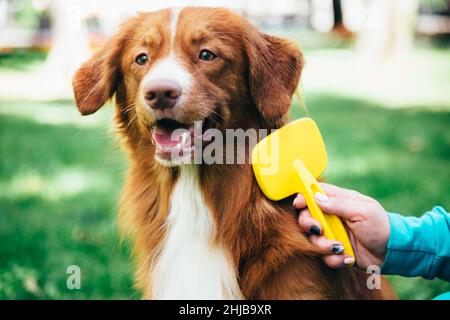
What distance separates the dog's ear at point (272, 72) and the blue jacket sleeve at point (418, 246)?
849 millimetres

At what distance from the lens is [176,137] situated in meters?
3.02

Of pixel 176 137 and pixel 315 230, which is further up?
pixel 176 137

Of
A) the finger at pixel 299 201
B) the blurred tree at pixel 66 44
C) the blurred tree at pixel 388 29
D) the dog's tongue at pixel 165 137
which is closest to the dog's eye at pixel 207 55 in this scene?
the dog's tongue at pixel 165 137

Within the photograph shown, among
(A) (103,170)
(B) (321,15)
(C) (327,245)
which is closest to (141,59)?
(C) (327,245)

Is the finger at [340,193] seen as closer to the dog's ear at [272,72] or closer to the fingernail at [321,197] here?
the fingernail at [321,197]

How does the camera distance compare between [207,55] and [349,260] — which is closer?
[349,260]

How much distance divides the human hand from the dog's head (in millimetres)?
560

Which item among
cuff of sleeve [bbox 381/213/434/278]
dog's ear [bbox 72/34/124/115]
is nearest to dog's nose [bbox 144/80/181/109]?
dog's ear [bbox 72/34/124/115]

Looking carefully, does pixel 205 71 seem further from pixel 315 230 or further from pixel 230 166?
pixel 315 230

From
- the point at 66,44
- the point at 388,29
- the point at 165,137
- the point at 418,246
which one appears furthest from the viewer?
the point at 388,29

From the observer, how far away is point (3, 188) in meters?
6.47

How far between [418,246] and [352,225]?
334 millimetres
